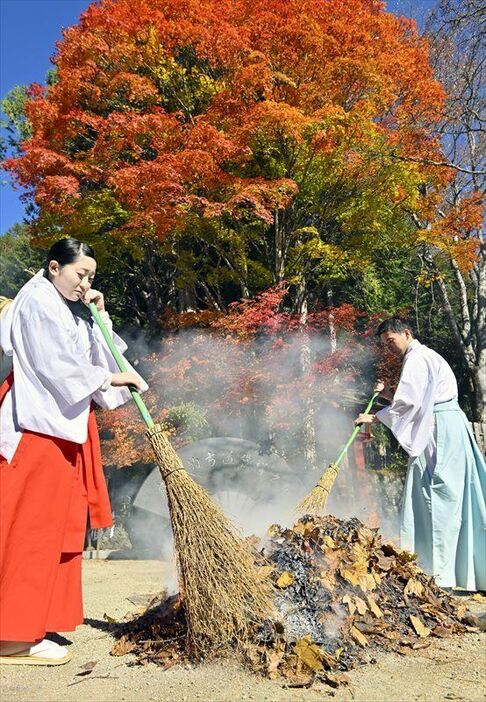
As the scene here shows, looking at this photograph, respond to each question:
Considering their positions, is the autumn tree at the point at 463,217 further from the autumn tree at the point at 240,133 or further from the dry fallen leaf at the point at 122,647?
the dry fallen leaf at the point at 122,647

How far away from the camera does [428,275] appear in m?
12.0

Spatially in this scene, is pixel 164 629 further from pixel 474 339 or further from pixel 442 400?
pixel 474 339

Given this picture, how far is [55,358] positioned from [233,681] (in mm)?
1543

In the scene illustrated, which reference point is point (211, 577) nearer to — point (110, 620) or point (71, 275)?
point (110, 620)

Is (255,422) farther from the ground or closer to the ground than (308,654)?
farther from the ground

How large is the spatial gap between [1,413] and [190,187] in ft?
22.8

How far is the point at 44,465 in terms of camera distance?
2490mm

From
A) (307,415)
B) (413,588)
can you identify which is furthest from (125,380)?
(307,415)

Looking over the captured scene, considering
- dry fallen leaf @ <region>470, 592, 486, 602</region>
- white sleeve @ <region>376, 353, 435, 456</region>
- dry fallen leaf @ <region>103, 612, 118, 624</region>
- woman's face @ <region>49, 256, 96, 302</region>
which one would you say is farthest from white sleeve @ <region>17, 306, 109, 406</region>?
dry fallen leaf @ <region>470, 592, 486, 602</region>

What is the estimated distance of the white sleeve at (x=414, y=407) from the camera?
147 inches

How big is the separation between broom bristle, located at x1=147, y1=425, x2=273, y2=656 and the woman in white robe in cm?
53

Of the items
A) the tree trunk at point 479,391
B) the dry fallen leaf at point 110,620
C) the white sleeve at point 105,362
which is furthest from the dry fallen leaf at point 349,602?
the tree trunk at point 479,391

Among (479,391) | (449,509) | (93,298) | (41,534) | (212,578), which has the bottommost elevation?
(212,578)

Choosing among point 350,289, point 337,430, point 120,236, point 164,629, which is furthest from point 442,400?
point 350,289
